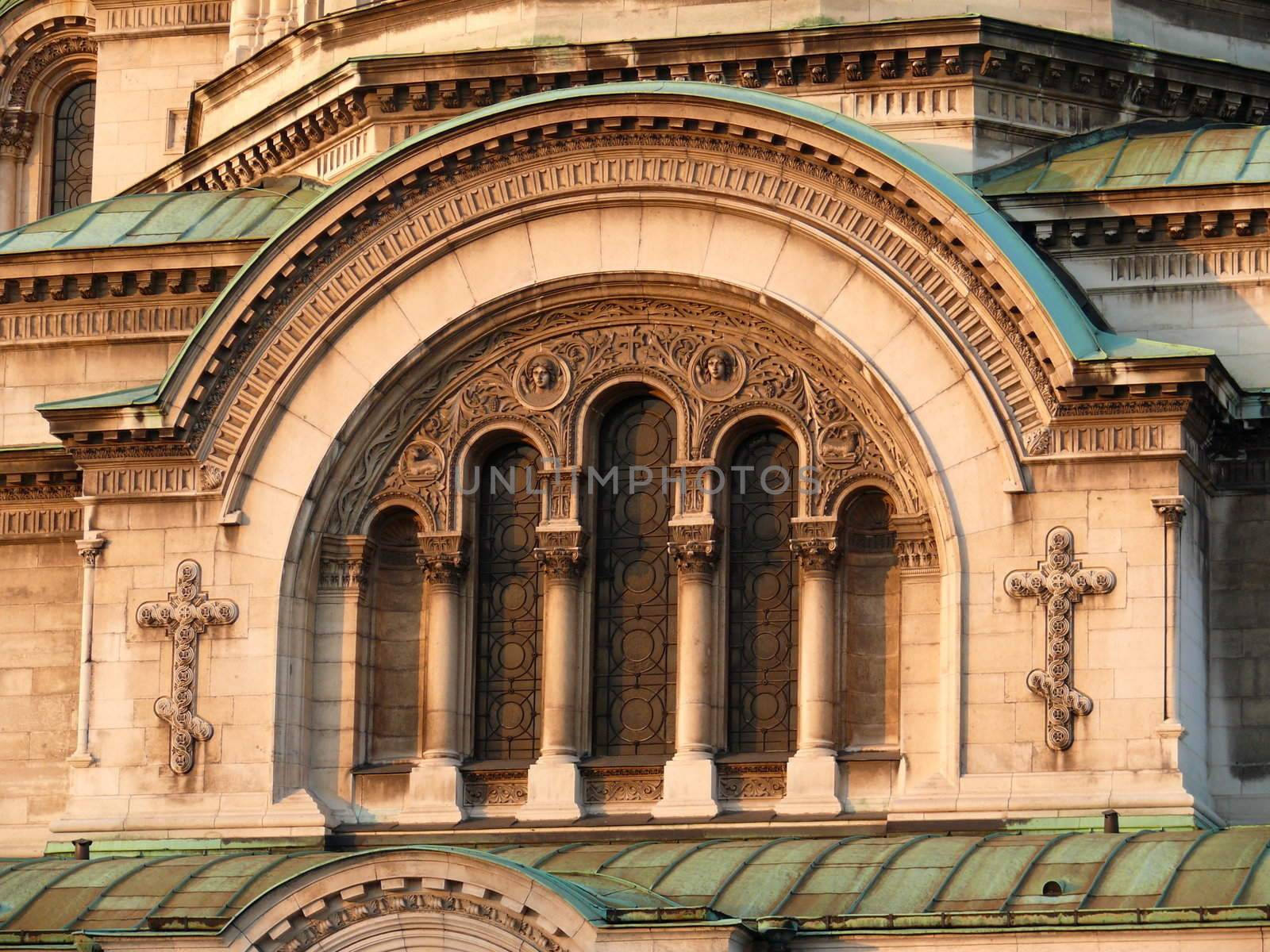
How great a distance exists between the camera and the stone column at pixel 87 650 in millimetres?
40938

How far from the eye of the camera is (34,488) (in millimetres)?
43031

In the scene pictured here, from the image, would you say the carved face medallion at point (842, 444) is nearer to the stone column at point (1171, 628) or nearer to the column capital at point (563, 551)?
the column capital at point (563, 551)

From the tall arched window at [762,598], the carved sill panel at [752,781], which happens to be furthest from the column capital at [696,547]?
the carved sill panel at [752,781]

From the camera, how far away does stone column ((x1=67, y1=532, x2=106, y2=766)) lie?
40938 mm

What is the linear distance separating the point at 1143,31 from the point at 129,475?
43.6ft

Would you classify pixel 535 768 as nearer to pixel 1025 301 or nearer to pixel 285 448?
pixel 285 448

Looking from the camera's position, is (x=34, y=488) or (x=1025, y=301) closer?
(x=1025, y=301)

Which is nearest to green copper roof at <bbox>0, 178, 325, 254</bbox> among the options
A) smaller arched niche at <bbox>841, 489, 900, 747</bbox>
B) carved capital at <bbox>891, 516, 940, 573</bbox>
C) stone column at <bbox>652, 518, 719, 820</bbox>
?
stone column at <bbox>652, 518, 719, 820</bbox>

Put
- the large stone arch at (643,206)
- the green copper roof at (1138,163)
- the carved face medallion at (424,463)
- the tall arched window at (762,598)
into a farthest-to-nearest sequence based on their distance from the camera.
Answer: the green copper roof at (1138,163) → the carved face medallion at (424,463) → the tall arched window at (762,598) → the large stone arch at (643,206)

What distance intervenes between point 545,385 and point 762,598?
325cm

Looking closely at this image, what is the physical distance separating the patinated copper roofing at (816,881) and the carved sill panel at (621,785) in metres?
1.14

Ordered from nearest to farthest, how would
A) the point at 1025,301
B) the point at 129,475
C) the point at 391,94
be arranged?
the point at 1025,301 < the point at 129,475 < the point at 391,94

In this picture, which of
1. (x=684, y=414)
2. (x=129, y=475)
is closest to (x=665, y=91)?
(x=684, y=414)

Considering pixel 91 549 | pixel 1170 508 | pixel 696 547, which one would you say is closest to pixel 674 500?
pixel 696 547
